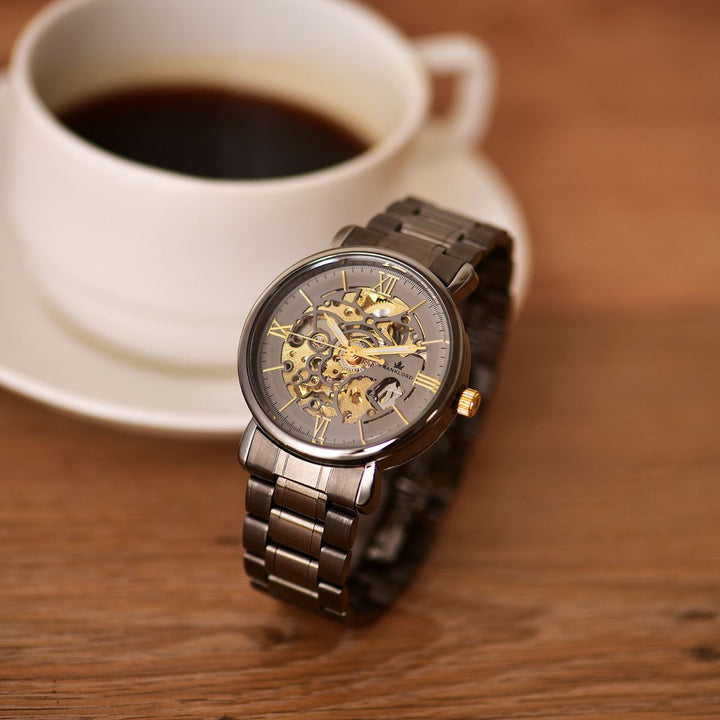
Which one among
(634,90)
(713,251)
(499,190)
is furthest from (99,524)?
(634,90)

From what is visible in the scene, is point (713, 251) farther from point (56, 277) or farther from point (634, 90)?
point (56, 277)

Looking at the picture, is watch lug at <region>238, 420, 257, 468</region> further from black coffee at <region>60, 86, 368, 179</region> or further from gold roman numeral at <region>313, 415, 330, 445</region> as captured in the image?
black coffee at <region>60, 86, 368, 179</region>

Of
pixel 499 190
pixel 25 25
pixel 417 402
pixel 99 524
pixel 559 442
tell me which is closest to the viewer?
pixel 417 402

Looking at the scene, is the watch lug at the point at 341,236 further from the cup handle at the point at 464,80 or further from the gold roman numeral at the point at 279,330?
the cup handle at the point at 464,80

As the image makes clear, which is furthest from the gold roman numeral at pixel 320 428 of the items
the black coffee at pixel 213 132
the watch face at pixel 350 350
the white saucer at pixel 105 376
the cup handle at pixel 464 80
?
the cup handle at pixel 464 80

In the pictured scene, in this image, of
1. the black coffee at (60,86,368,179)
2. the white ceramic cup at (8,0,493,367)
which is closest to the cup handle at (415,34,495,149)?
the white ceramic cup at (8,0,493,367)

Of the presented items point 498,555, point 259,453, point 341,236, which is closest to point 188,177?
point 341,236

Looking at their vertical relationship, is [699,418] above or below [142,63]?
below
